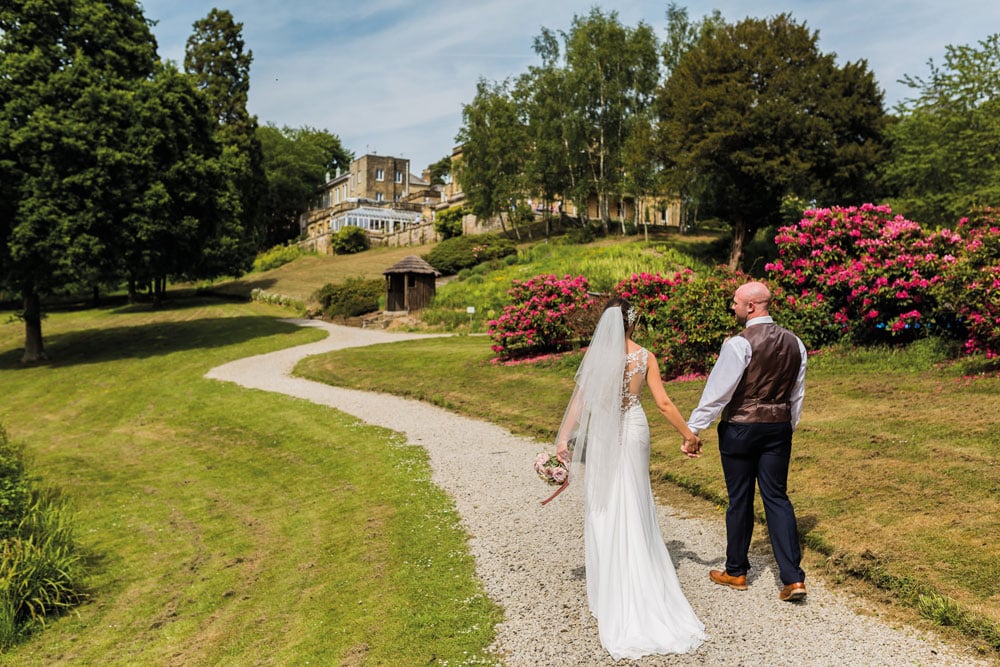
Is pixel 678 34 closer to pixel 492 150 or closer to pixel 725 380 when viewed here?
pixel 492 150

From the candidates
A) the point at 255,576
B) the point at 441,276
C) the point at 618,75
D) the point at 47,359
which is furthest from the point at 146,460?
the point at 618,75

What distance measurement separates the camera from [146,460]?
46.5 ft

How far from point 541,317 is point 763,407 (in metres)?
13.5

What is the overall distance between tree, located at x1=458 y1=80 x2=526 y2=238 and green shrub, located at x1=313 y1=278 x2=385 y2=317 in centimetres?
1749

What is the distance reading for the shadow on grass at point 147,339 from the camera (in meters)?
27.3

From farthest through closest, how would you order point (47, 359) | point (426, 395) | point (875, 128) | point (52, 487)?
point (875, 128)
point (47, 359)
point (426, 395)
point (52, 487)

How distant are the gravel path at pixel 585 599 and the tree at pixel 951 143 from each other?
25.7 meters

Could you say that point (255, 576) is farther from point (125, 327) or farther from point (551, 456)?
point (125, 327)

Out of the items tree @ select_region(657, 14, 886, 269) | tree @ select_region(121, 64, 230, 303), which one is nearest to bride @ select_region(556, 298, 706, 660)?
tree @ select_region(121, 64, 230, 303)

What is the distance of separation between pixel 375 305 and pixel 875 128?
27711 millimetres

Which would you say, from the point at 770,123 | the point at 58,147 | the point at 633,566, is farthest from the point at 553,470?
the point at 770,123

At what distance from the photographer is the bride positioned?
15.7 feet

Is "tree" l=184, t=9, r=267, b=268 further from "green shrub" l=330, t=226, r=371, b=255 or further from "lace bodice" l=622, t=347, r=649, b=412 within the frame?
"lace bodice" l=622, t=347, r=649, b=412

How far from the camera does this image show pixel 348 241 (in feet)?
224
